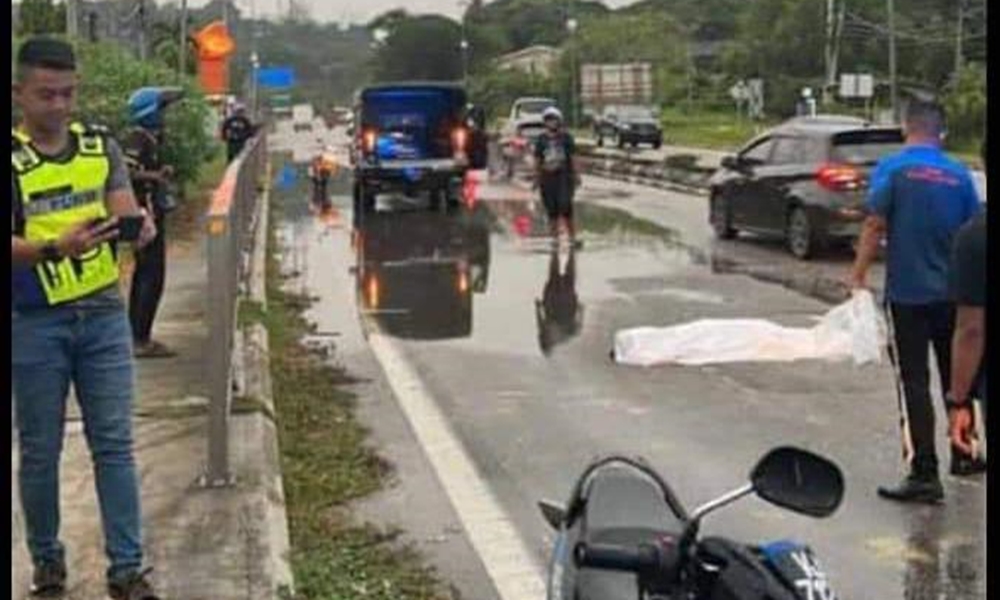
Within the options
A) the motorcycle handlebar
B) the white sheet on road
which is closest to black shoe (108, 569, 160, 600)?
the motorcycle handlebar

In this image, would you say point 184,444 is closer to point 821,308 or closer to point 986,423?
point 986,423

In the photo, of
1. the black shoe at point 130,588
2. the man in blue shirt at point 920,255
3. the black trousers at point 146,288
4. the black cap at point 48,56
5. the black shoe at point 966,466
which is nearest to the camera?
the black cap at point 48,56

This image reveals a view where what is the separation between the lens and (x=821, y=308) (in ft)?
45.9

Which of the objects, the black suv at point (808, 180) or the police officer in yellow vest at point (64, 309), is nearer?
the police officer in yellow vest at point (64, 309)

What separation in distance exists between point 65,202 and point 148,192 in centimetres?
485

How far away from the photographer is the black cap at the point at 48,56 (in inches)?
201

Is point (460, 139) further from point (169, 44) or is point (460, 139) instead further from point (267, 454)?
point (267, 454)

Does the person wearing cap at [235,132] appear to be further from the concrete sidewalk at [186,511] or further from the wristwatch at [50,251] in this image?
the wristwatch at [50,251]

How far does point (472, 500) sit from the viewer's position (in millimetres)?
7520

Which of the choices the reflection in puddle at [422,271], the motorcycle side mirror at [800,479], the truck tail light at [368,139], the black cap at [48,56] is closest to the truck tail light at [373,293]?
the reflection in puddle at [422,271]

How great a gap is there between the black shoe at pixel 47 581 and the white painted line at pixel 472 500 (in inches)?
57.8

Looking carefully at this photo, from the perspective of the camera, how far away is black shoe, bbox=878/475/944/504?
24.1 feet

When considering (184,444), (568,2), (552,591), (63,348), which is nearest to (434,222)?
(184,444)

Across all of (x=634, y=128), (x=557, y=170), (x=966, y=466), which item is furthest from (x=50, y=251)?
(x=634, y=128)
